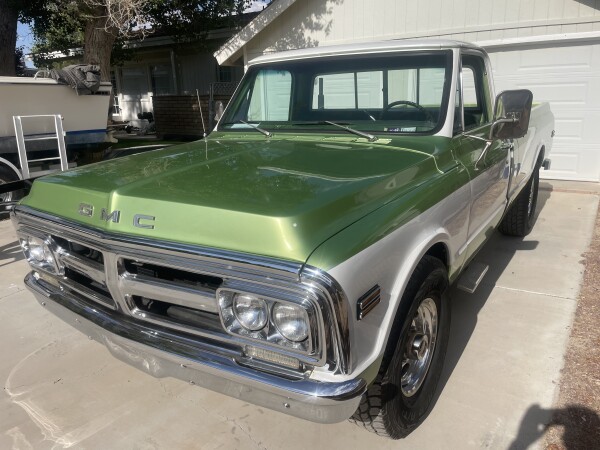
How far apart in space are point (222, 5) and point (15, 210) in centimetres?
1219

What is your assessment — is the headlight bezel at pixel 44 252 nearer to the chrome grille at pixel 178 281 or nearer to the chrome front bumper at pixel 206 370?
the chrome grille at pixel 178 281

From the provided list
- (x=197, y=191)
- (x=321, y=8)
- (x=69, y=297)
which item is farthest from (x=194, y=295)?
(x=321, y=8)

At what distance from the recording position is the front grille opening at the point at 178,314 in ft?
6.82

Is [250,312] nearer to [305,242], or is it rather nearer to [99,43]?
[305,242]

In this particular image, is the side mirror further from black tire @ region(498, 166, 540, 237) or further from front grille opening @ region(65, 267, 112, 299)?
front grille opening @ region(65, 267, 112, 299)

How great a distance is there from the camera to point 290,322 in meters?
1.80

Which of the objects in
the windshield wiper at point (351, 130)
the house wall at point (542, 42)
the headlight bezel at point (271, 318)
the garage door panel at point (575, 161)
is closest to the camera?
the headlight bezel at point (271, 318)

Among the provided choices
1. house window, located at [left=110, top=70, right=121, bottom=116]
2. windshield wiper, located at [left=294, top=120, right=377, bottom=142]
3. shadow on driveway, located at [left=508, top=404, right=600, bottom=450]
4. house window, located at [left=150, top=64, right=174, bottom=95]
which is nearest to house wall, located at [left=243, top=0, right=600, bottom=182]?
windshield wiper, located at [left=294, top=120, right=377, bottom=142]

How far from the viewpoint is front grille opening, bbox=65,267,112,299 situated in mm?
2430

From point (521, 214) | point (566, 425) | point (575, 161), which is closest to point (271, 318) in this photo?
point (566, 425)

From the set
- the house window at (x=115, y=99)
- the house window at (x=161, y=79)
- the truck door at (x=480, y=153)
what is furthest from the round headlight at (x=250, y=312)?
the house window at (x=115, y=99)

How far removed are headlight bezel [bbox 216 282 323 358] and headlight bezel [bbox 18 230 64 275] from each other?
46.3 inches

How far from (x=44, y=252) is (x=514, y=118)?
2.98m

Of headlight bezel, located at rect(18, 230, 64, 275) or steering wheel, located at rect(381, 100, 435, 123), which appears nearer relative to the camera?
headlight bezel, located at rect(18, 230, 64, 275)
